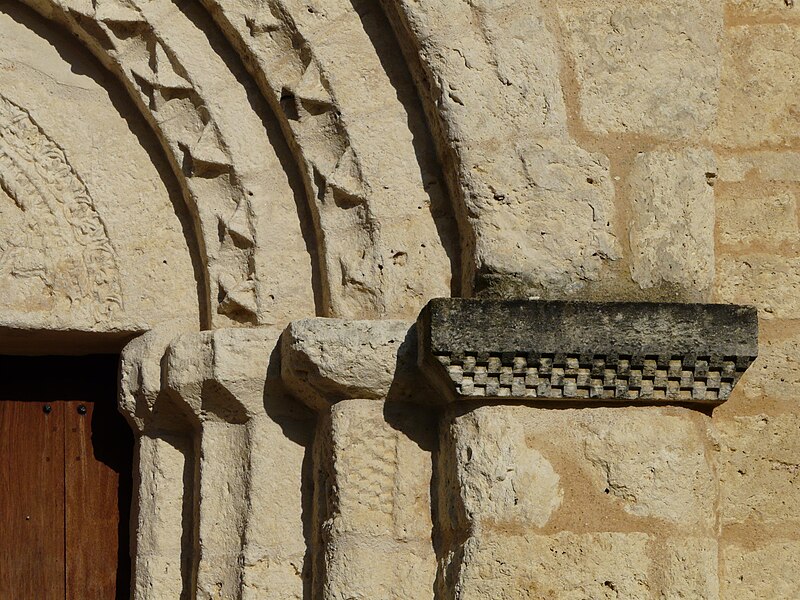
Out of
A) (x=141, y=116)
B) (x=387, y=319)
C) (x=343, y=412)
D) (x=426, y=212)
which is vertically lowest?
(x=343, y=412)

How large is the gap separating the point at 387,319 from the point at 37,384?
968 millimetres

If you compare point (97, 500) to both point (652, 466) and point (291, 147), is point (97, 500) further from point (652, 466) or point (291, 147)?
point (652, 466)

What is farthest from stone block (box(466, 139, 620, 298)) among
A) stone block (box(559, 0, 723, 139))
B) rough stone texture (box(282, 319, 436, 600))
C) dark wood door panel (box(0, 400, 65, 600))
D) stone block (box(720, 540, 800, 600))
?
dark wood door panel (box(0, 400, 65, 600))

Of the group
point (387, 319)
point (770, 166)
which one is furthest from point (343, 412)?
point (770, 166)

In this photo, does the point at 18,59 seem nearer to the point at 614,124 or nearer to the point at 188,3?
the point at 188,3

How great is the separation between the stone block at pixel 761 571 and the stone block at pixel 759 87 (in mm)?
886

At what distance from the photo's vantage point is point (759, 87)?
305cm

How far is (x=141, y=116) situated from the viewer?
317cm

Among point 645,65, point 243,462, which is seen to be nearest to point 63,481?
point 243,462

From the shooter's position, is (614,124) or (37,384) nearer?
(614,124)

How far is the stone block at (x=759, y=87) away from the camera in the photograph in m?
3.03

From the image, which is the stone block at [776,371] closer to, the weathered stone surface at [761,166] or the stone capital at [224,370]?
the weathered stone surface at [761,166]

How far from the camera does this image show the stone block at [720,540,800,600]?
2820mm

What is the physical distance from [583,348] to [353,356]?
46 centimetres
